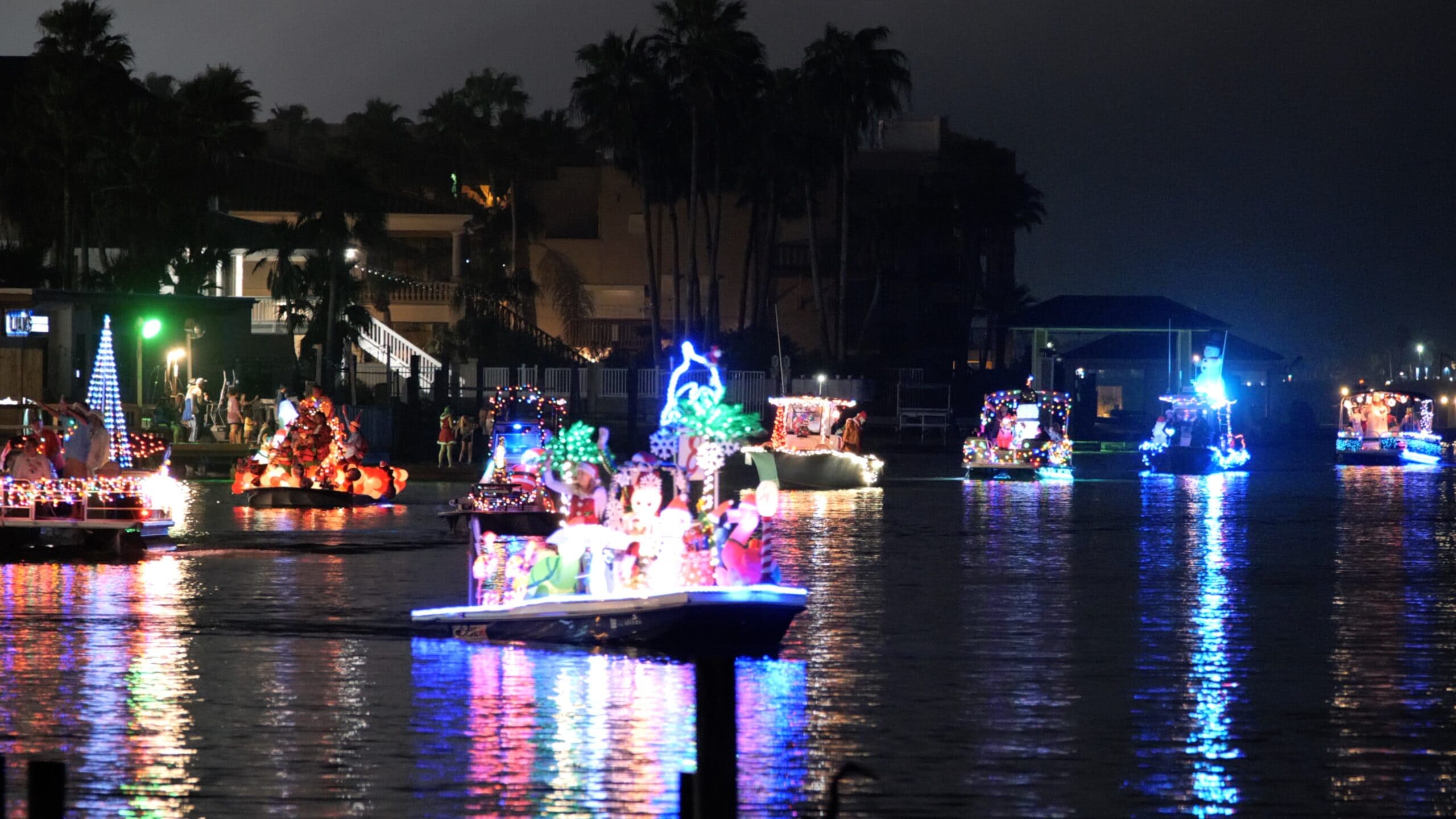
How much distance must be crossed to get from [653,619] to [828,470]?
26.8m

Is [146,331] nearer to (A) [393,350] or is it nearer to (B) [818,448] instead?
(A) [393,350]

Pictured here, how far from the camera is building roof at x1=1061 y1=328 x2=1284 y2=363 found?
282ft

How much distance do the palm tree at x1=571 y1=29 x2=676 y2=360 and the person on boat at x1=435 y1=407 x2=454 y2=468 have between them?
2601 centimetres

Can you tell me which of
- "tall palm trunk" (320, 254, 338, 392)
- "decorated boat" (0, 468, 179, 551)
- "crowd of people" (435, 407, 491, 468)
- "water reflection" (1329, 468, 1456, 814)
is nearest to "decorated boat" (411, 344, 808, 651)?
"water reflection" (1329, 468, 1456, 814)

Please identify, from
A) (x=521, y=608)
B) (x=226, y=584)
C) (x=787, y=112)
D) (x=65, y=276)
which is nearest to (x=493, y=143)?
(x=787, y=112)

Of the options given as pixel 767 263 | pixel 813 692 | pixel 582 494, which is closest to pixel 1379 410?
pixel 767 263

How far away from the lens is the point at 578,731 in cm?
1307

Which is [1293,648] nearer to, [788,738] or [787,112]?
[788,738]

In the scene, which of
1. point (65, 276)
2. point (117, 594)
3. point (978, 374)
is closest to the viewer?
point (117, 594)

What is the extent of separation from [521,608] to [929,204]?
6987 cm

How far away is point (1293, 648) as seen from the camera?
57.2 feet

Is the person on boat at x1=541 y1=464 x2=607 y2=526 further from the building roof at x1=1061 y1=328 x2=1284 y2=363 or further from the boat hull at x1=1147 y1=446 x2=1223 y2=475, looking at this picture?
the building roof at x1=1061 y1=328 x2=1284 y2=363

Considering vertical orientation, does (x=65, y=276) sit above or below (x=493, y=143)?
below

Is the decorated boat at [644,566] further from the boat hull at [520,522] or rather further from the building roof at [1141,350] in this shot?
the building roof at [1141,350]
